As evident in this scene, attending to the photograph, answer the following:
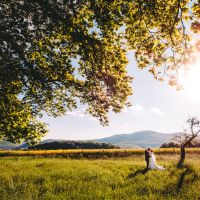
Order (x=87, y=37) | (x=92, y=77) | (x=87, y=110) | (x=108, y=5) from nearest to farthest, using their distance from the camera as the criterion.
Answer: (x=108, y=5) < (x=87, y=37) < (x=92, y=77) < (x=87, y=110)

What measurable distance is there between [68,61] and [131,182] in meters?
8.13

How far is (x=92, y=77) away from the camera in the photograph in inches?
643

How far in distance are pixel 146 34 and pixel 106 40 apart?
2171 mm

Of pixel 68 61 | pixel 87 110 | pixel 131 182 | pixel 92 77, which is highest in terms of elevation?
pixel 68 61

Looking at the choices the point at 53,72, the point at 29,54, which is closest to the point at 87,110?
the point at 53,72

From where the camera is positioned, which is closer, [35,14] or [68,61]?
[35,14]

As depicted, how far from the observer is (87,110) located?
19688 mm

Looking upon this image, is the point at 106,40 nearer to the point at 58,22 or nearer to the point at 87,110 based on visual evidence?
the point at 58,22

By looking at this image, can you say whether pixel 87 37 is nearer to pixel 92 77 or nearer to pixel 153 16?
pixel 92 77

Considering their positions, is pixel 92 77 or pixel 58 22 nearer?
pixel 58 22

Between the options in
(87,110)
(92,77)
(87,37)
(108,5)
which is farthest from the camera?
(87,110)

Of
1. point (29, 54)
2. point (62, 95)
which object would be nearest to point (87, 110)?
point (62, 95)

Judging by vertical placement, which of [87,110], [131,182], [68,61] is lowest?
[131,182]

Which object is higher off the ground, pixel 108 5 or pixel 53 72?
pixel 108 5
